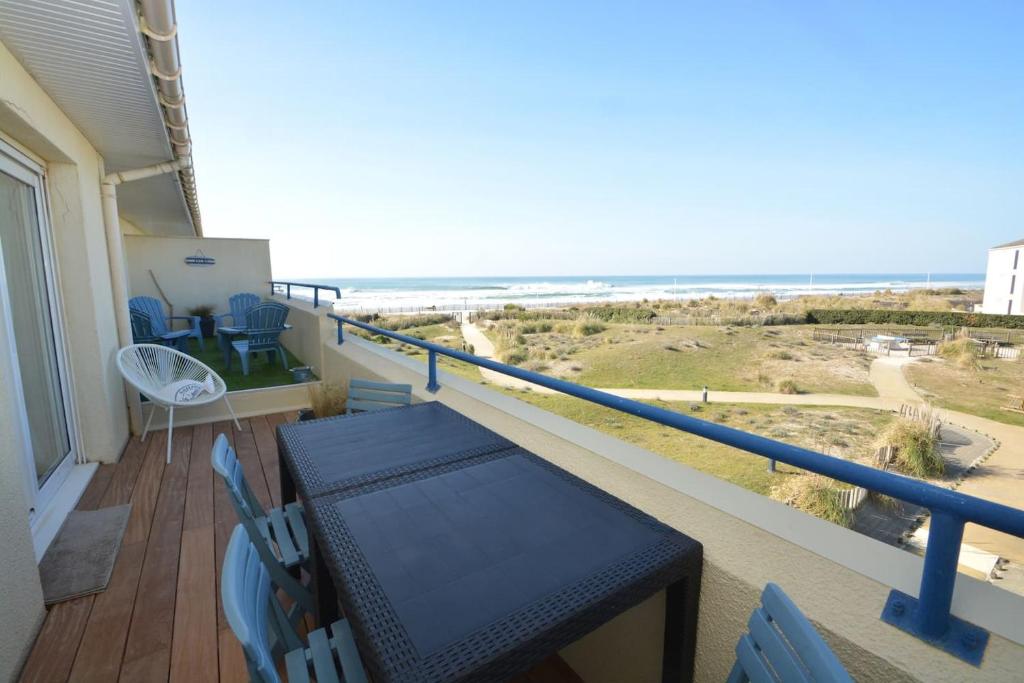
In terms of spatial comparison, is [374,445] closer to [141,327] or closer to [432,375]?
[432,375]

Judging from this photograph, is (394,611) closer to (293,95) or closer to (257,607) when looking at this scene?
(257,607)

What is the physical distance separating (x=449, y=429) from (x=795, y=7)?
16.4 m

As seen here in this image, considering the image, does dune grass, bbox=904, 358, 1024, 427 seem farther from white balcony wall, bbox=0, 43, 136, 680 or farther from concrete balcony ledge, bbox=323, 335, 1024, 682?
white balcony wall, bbox=0, 43, 136, 680

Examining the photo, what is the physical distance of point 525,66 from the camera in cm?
1490

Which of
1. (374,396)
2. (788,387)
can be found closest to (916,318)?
(788,387)

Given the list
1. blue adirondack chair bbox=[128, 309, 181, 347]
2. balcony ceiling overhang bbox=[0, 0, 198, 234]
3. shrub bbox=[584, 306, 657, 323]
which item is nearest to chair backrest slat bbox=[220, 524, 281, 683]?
balcony ceiling overhang bbox=[0, 0, 198, 234]

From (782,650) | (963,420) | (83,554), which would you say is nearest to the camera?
(782,650)

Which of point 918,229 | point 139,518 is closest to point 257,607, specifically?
point 139,518

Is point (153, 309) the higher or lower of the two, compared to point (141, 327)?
higher

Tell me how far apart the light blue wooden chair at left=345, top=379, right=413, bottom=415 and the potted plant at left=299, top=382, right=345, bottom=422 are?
1253 mm

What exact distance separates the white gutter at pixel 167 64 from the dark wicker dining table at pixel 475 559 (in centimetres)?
191

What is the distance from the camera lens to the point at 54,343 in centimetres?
297

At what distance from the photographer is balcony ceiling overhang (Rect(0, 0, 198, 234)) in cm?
180

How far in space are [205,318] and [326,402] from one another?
494cm
